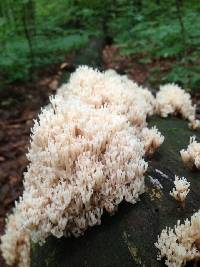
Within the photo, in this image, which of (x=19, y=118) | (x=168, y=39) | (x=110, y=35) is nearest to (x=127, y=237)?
(x=19, y=118)

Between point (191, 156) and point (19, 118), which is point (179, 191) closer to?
point (191, 156)

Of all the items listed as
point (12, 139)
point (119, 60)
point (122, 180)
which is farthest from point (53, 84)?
point (122, 180)

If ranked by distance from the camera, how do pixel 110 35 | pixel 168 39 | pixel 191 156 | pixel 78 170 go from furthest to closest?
pixel 110 35, pixel 168 39, pixel 191 156, pixel 78 170

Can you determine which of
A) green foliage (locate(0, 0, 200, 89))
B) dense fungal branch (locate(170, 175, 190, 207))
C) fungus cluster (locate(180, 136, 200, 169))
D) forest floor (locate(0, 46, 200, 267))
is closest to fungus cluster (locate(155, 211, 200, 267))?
dense fungal branch (locate(170, 175, 190, 207))

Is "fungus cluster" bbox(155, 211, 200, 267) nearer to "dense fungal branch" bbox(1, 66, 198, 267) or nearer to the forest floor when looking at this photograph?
"dense fungal branch" bbox(1, 66, 198, 267)

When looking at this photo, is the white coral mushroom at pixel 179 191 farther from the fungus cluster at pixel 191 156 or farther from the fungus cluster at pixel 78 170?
the fungus cluster at pixel 191 156

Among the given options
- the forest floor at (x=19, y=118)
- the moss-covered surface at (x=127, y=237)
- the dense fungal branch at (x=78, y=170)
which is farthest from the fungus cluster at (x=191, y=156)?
the forest floor at (x=19, y=118)
